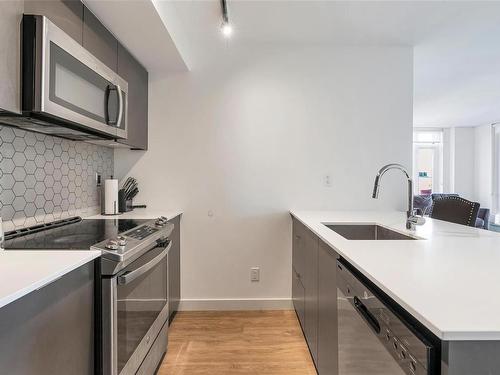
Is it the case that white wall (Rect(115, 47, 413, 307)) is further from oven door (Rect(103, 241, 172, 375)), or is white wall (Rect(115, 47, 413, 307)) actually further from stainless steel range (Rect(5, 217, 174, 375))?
oven door (Rect(103, 241, 172, 375))

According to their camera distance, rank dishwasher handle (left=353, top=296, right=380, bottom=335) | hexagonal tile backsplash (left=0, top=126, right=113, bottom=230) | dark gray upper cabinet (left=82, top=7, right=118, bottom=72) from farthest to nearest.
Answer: dark gray upper cabinet (left=82, top=7, right=118, bottom=72), hexagonal tile backsplash (left=0, top=126, right=113, bottom=230), dishwasher handle (left=353, top=296, right=380, bottom=335)

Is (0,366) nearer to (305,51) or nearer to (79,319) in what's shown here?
(79,319)

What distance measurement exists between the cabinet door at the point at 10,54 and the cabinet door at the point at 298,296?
2.01 metres

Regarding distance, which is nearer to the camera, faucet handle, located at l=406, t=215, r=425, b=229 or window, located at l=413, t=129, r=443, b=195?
faucet handle, located at l=406, t=215, r=425, b=229

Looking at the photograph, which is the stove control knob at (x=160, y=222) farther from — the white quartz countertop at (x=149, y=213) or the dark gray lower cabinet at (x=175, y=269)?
the dark gray lower cabinet at (x=175, y=269)

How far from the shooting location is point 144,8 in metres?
1.73

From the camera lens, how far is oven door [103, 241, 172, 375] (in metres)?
1.26

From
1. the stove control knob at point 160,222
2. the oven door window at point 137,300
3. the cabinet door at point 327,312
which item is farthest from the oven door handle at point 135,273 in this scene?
the cabinet door at point 327,312

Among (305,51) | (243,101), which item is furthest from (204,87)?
(305,51)

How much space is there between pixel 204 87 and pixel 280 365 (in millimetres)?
2264

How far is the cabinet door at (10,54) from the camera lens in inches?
43.0

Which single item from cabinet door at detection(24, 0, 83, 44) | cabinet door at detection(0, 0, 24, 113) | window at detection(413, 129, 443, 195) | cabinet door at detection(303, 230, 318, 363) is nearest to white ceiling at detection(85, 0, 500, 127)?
cabinet door at detection(24, 0, 83, 44)

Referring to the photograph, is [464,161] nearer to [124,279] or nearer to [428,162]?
[428,162]

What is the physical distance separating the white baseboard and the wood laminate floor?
6 centimetres
